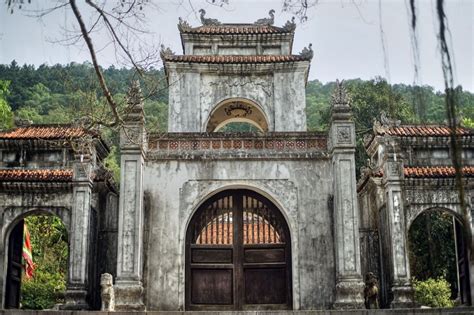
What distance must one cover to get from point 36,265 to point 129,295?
679 inches

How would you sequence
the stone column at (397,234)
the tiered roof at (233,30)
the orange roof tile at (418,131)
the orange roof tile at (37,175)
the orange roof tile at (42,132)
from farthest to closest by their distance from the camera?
the tiered roof at (233,30) → the orange roof tile at (42,132) → the orange roof tile at (418,131) → the orange roof tile at (37,175) → the stone column at (397,234)

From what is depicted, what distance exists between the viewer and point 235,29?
77.6ft

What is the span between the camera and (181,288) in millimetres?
15844

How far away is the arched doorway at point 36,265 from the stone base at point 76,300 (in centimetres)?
290

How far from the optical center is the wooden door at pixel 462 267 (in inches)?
700

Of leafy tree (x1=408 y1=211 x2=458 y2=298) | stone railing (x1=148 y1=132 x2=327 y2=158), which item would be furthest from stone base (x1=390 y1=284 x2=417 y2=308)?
leafy tree (x1=408 y1=211 x2=458 y2=298)

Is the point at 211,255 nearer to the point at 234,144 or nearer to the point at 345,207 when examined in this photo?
the point at 234,144

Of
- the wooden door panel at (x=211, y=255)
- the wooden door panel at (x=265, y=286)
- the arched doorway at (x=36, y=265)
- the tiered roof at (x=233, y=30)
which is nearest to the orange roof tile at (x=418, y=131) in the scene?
the wooden door panel at (x=265, y=286)

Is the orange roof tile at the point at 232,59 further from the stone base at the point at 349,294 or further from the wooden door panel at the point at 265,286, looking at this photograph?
the stone base at the point at 349,294

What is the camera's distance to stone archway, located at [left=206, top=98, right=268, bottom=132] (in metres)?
22.1

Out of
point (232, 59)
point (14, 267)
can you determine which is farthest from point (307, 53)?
point (14, 267)

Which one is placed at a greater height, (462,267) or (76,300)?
(462,267)

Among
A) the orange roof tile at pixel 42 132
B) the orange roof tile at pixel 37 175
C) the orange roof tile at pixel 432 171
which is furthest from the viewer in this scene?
the orange roof tile at pixel 42 132

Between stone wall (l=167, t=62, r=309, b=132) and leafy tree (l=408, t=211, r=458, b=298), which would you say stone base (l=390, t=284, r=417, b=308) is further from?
leafy tree (l=408, t=211, r=458, b=298)
